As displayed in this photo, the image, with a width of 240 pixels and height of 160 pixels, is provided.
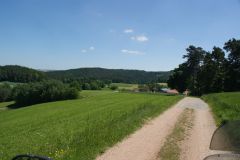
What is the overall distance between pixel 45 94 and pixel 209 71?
46727 millimetres

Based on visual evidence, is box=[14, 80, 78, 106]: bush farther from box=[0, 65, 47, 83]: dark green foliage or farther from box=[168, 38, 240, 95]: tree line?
box=[0, 65, 47, 83]: dark green foliage

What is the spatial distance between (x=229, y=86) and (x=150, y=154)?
65.2m

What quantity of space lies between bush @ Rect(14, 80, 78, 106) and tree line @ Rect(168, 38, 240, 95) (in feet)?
97.7

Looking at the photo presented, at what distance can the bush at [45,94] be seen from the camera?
88488 millimetres

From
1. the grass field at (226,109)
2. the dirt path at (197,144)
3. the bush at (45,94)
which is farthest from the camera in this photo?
the bush at (45,94)

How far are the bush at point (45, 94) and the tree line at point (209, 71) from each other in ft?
97.7

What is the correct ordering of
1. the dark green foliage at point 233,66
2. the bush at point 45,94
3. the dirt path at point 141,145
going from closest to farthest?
the dirt path at point 141,145
the dark green foliage at point 233,66
the bush at point 45,94

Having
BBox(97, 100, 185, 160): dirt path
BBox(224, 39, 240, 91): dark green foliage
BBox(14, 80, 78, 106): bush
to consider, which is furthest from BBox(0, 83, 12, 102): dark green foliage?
BBox(97, 100, 185, 160): dirt path

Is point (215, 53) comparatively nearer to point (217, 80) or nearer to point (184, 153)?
point (217, 80)

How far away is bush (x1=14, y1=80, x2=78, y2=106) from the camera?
8849 cm

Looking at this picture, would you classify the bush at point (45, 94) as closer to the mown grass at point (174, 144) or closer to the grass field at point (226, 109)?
the grass field at point (226, 109)

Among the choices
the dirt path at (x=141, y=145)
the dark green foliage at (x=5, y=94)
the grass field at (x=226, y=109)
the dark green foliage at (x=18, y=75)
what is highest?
the dark green foliage at (x=18, y=75)

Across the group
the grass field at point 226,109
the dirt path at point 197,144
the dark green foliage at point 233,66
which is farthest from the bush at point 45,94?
the dirt path at point 197,144

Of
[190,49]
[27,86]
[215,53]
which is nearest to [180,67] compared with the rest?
[190,49]
